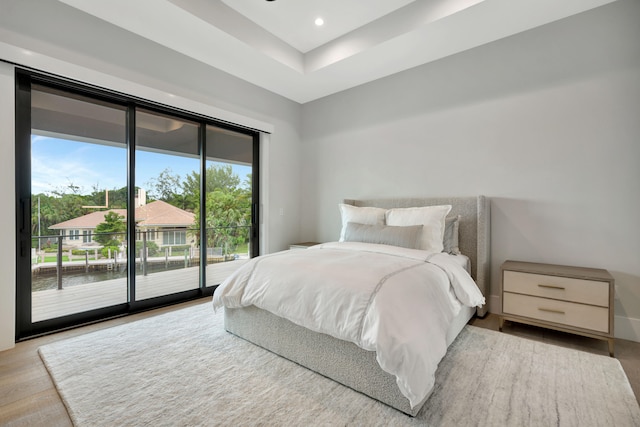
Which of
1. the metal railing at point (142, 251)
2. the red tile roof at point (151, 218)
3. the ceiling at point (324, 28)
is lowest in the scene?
the metal railing at point (142, 251)

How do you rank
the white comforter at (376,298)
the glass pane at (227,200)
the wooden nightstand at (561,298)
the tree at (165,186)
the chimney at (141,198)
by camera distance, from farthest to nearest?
the glass pane at (227,200)
the tree at (165,186)
the chimney at (141,198)
the wooden nightstand at (561,298)
the white comforter at (376,298)

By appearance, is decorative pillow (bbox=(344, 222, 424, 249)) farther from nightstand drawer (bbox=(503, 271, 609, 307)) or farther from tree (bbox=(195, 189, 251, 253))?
tree (bbox=(195, 189, 251, 253))

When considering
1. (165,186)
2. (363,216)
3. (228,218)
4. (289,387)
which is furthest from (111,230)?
(363,216)

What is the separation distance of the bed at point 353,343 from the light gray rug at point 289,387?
6 cm

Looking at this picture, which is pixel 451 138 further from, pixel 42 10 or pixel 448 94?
pixel 42 10

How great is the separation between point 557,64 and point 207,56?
3.47 metres

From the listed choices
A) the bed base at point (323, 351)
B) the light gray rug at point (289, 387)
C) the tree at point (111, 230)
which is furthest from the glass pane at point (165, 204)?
the bed base at point (323, 351)

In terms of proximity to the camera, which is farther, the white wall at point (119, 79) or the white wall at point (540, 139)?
the white wall at point (540, 139)

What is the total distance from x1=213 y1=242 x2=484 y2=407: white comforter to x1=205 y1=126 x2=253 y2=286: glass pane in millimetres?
1569

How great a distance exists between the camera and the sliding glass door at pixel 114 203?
2375 millimetres

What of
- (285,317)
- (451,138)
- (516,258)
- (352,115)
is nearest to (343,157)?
(352,115)

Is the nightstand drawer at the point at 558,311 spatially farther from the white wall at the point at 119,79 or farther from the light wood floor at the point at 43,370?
the white wall at the point at 119,79

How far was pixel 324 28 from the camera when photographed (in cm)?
304

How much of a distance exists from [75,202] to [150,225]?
687 millimetres
